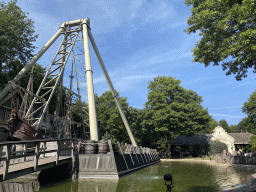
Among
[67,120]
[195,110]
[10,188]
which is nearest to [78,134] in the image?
[67,120]

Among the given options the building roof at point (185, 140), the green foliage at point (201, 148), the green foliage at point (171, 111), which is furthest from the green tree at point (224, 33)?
the building roof at point (185, 140)

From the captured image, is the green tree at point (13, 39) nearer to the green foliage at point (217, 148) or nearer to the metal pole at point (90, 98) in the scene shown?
the metal pole at point (90, 98)

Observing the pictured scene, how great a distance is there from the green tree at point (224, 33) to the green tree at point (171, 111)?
25.3 metres

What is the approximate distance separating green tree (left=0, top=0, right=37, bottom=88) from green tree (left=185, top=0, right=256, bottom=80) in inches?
717

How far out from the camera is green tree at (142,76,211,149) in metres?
41.3

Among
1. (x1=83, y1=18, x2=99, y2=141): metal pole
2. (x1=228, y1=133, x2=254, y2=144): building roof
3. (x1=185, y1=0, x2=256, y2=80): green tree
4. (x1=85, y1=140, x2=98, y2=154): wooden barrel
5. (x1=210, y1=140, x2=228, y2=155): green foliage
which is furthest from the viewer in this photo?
(x1=228, y1=133, x2=254, y2=144): building roof

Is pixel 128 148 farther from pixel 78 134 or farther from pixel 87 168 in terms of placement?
pixel 78 134

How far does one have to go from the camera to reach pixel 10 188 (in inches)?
224

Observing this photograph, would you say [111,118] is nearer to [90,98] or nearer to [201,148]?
[201,148]

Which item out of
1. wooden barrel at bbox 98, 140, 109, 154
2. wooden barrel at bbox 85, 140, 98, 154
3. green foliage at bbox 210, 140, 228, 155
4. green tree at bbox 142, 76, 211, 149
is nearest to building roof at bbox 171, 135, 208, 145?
green tree at bbox 142, 76, 211, 149

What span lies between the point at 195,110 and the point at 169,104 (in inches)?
237

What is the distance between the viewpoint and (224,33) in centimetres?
1397

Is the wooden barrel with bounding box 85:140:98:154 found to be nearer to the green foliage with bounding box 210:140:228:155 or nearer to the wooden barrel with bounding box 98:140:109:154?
the wooden barrel with bounding box 98:140:109:154

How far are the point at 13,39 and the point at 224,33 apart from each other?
69.3 ft
